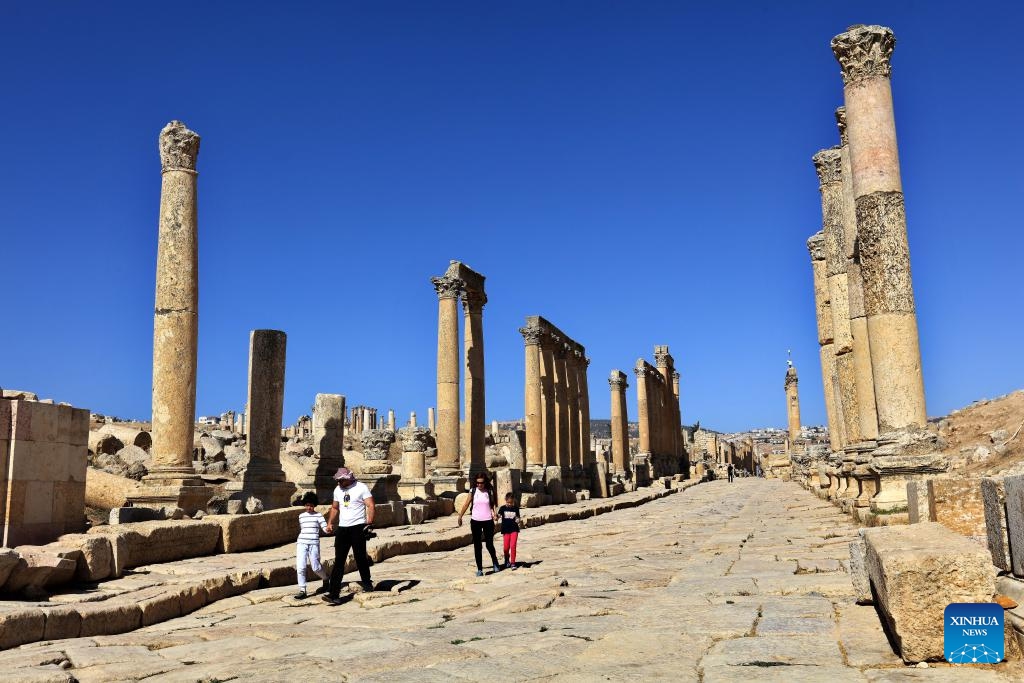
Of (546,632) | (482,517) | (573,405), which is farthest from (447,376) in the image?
(546,632)

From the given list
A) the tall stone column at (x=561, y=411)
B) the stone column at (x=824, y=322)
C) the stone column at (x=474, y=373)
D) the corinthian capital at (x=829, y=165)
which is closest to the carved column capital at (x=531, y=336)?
the tall stone column at (x=561, y=411)

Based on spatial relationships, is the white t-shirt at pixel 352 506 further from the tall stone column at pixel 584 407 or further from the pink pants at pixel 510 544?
the tall stone column at pixel 584 407

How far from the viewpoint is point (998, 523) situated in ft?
16.2

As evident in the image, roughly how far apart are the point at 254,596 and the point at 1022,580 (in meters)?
7.02

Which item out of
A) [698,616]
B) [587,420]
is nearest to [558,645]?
[698,616]

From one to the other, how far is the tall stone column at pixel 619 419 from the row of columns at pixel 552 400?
12.6 ft

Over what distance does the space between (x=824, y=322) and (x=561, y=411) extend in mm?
11850

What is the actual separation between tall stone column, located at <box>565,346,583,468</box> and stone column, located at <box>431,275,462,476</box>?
10.4 metres

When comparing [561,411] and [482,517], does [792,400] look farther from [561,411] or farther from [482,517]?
[482,517]

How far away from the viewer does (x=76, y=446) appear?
36.7ft

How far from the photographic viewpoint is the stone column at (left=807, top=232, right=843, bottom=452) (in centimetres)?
2419

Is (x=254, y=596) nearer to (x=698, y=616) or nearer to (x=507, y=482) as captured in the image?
(x=698, y=616)

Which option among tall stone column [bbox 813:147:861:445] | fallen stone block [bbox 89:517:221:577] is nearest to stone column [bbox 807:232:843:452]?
tall stone column [bbox 813:147:861:445]

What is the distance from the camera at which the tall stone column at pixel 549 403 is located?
30.9m
